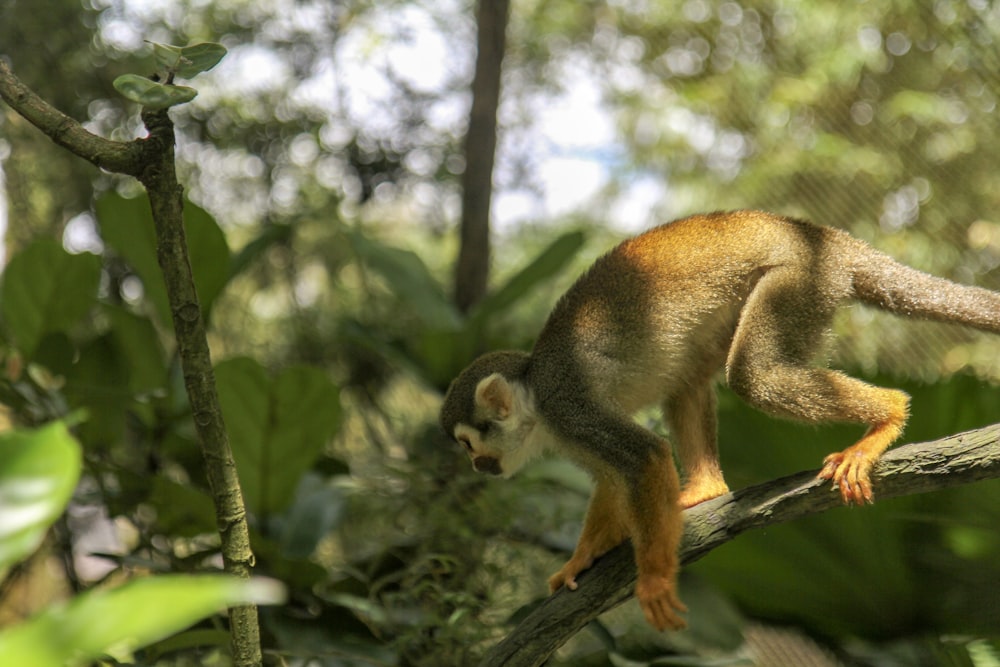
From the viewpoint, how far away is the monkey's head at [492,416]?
2.18 metres

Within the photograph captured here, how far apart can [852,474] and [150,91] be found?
1467 mm

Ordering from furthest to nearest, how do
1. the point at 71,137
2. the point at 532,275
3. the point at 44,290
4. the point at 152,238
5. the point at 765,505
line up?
the point at 532,275
the point at 44,290
the point at 152,238
the point at 765,505
the point at 71,137

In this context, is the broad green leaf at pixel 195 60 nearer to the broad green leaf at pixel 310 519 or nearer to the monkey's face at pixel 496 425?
the monkey's face at pixel 496 425

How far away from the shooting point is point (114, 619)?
19.6 inches

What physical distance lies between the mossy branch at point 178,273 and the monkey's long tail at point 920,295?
4.96 ft

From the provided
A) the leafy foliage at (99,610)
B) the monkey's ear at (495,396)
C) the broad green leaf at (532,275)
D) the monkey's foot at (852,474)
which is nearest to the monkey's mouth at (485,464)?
the monkey's ear at (495,396)

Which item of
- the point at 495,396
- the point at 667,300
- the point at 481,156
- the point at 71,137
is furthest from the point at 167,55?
the point at 481,156

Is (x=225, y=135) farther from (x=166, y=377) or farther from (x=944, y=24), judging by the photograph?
(x=944, y=24)

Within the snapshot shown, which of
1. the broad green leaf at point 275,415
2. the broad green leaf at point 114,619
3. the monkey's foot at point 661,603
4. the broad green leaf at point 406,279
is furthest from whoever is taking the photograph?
the broad green leaf at point 406,279

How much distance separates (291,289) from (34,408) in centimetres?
172

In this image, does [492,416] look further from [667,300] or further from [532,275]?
[532,275]

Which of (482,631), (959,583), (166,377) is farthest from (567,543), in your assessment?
(166,377)

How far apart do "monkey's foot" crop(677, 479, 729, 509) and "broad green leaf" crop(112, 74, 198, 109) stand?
149 centimetres

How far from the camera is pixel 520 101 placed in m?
5.01
